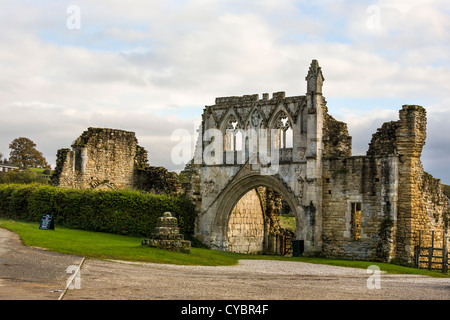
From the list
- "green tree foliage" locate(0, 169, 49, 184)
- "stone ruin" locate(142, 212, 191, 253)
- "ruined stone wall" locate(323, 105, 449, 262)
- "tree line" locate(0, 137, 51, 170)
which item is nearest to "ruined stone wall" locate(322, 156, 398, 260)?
"ruined stone wall" locate(323, 105, 449, 262)

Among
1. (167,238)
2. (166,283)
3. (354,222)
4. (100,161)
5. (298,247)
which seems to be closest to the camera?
(166,283)

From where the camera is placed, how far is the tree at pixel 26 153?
Result: 88188mm

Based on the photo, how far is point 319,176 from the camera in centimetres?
3166

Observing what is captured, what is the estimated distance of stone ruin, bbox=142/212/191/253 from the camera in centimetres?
2438

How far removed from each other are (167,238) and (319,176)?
32.8 ft

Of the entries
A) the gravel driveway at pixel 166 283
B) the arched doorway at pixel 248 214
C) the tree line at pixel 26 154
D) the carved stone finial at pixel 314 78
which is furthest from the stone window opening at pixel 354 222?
the tree line at pixel 26 154

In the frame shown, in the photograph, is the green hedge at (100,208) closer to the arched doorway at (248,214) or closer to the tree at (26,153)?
the arched doorway at (248,214)

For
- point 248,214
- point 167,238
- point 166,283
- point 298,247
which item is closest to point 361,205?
point 298,247

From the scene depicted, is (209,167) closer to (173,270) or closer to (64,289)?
(173,270)

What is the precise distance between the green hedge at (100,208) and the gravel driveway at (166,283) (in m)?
12.1

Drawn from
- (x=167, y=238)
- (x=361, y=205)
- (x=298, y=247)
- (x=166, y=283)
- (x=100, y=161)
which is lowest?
(x=298, y=247)

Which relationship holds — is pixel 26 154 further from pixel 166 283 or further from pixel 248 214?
pixel 166 283

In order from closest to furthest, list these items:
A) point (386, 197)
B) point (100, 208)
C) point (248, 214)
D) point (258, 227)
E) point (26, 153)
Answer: point (386, 197), point (100, 208), point (248, 214), point (258, 227), point (26, 153)

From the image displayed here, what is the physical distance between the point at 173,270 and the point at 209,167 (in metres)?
16.8
